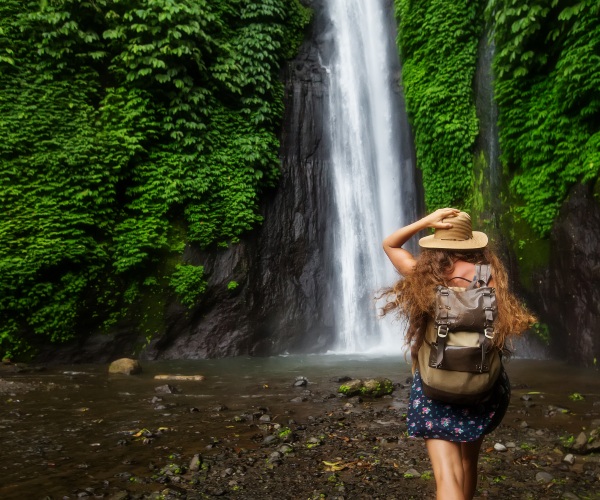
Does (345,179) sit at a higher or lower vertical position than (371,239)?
higher

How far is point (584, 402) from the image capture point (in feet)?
19.8

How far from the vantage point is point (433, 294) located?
239 cm

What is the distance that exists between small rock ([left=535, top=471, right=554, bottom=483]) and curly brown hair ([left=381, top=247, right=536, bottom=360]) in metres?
1.76

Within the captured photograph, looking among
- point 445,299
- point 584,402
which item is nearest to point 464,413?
point 445,299

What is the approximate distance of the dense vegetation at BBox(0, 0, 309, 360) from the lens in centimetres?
1019

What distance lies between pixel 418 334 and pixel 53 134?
10.3 metres

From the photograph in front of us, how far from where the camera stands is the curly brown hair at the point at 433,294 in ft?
7.91

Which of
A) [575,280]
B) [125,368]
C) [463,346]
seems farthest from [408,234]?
[125,368]

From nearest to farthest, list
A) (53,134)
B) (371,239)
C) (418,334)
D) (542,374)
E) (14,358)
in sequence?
(418,334) → (542,374) → (14,358) → (53,134) → (371,239)

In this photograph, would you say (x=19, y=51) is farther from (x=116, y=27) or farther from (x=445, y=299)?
(x=445, y=299)

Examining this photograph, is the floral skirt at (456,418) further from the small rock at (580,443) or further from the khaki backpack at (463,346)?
the small rock at (580,443)

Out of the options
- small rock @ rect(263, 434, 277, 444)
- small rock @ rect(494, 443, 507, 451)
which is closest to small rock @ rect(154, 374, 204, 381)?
small rock @ rect(263, 434, 277, 444)

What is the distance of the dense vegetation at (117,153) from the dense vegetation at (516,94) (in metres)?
4.08

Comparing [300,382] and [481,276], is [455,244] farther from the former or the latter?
[300,382]
